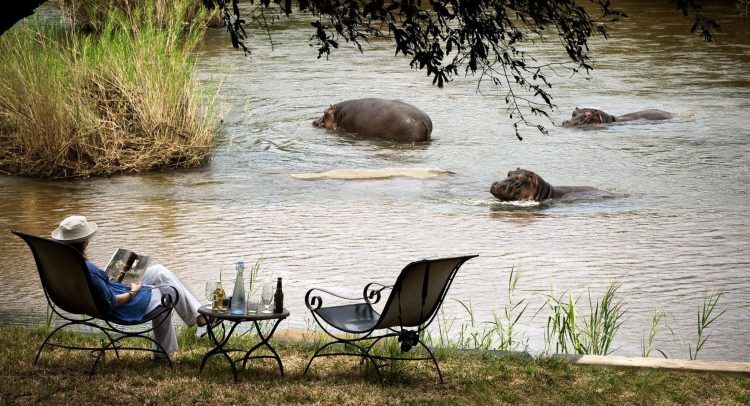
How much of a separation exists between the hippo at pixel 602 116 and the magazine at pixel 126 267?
9.52 m

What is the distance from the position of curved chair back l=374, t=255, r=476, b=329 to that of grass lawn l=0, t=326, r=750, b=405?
305 mm

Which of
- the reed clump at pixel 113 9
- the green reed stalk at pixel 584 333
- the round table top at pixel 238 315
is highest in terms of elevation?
the reed clump at pixel 113 9

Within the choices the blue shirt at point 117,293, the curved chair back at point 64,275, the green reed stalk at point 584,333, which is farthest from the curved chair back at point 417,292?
the curved chair back at point 64,275

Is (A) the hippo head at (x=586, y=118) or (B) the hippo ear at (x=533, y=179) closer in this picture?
(B) the hippo ear at (x=533, y=179)

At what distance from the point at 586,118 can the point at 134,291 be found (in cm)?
973

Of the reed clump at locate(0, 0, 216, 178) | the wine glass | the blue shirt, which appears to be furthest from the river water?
the blue shirt

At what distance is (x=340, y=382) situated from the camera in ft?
17.4

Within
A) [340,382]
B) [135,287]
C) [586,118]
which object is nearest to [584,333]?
[340,382]

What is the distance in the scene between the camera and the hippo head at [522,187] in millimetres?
10266

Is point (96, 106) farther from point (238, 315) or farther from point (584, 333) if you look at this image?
point (238, 315)

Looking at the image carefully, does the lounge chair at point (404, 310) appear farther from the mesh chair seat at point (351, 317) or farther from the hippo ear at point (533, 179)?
the hippo ear at point (533, 179)

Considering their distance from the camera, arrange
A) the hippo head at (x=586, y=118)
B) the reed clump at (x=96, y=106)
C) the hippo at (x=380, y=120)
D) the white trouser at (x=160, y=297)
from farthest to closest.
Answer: the hippo head at (x=586, y=118)
the hippo at (x=380, y=120)
the reed clump at (x=96, y=106)
the white trouser at (x=160, y=297)

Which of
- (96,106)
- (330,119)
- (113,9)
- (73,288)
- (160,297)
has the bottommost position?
(330,119)

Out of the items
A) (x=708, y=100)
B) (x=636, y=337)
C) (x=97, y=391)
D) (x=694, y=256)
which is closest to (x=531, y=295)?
(x=636, y=337)
